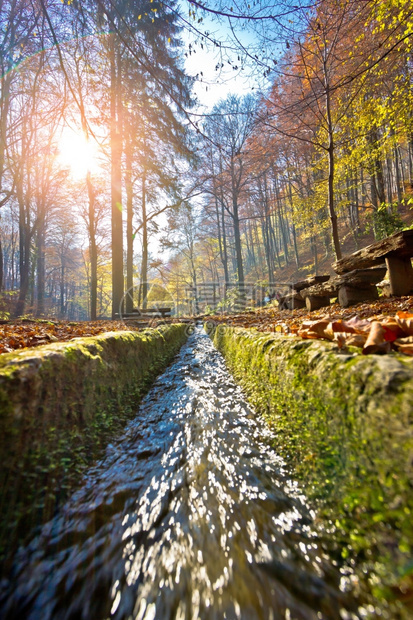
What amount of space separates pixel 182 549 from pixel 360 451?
2.45ft

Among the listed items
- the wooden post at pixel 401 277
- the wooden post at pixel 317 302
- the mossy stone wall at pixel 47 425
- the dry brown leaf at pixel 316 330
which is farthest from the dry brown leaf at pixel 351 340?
the wooden post at pixel 317 302

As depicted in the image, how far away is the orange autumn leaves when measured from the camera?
3.44ft

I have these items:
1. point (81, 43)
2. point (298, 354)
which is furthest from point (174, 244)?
point (298, 354)

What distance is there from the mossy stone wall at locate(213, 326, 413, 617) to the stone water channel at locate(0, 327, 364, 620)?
0.34 feet

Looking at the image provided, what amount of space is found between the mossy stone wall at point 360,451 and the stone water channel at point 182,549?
102 millimetres

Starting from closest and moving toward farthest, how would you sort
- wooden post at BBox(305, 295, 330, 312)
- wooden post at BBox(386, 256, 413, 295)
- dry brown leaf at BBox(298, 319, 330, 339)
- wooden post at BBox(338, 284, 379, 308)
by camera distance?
dry brown leaf at BBox(298, 319, 330, 339) → wooden post at BBox(386, 256, 413, 295) → wooden post at BBox(338, 284, 379, 308) → wooden post at BBox(305, 295, 330, 312)

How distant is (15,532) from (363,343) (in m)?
1.66

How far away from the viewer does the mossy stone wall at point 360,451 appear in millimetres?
661

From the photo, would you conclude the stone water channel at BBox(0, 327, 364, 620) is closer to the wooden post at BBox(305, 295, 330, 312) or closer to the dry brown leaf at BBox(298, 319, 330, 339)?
the dry brown leaf at BBox(298, 319, 330, 339)

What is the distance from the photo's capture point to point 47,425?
3.97ft

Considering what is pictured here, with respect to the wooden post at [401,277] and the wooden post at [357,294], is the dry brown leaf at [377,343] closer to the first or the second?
the wooden post at [401,277]

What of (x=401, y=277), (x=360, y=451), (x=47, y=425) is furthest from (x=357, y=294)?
(x=47, y=425)

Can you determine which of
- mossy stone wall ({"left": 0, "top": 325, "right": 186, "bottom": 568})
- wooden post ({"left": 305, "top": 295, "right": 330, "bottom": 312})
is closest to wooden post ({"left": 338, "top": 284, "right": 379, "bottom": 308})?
wooden post ({"left": 305, "top": 295, "right": 330, "bottom": 312})

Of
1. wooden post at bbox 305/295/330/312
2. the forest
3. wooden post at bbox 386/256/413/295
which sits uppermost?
the forest
